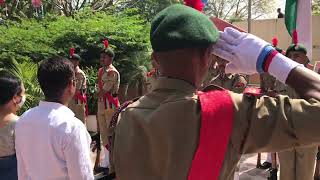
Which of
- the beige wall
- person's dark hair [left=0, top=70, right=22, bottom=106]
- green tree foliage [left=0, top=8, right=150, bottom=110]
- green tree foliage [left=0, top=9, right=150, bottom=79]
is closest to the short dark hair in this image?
person's dark hair [left=0, top=70, right=22, bottom=106]

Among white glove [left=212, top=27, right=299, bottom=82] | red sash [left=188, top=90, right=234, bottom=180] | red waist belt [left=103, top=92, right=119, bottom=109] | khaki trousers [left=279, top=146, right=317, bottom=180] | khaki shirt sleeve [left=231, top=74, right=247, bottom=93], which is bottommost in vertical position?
khaki trousers [left=279, top=146, right=317, bottom=180]

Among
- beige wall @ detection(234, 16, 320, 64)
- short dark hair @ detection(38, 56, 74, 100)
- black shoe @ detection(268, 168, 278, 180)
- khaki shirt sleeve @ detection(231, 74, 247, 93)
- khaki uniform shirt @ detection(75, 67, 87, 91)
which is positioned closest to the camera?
short dark hair @ detection(38, 56, 74, 100)

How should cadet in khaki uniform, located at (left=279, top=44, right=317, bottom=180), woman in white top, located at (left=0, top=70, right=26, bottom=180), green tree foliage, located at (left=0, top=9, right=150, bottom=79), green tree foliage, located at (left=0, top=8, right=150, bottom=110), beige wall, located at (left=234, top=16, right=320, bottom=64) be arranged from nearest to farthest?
woman in white top, located at (left=0, top=70, right=26, bottom=180)
cadet in khaki uniform, located at (left=279, top=44, right=317, bottom=180)
green tree foliage, located at (left=0, top=8, right=150, bottom=110)
green tree foliage, located at (left=0, top=9, right=150, bottom=79)
beige wall, located at (left=234, top=16, right=320, bottom=64)

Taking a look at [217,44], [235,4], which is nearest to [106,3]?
[217,44]

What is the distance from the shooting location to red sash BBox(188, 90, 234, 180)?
4.01 ft

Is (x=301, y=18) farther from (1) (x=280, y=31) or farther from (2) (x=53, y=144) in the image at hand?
(1) (x=280, y=31)

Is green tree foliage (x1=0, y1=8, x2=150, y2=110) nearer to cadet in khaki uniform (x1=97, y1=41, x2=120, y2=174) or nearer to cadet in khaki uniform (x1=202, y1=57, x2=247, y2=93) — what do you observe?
cadet in khaki uniform (x1=97, y1=41, x2=120, y2=174)

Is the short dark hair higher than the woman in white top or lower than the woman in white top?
higher

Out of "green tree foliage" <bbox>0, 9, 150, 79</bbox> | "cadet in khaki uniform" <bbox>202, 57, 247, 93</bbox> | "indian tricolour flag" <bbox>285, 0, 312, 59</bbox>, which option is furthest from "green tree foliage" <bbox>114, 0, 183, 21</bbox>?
"cadet in khaki uniform" <bbox>202, 57, 247, 93</bbox>

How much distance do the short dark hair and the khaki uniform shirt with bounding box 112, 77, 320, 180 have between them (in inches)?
42.9

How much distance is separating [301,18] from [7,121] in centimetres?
434

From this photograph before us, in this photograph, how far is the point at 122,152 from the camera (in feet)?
4.33

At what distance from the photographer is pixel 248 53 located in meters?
1.33

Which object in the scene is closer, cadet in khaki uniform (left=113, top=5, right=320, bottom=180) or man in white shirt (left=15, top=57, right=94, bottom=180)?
cadet in khaki uniform (left=113, top=5, right=320, bottom=180)
